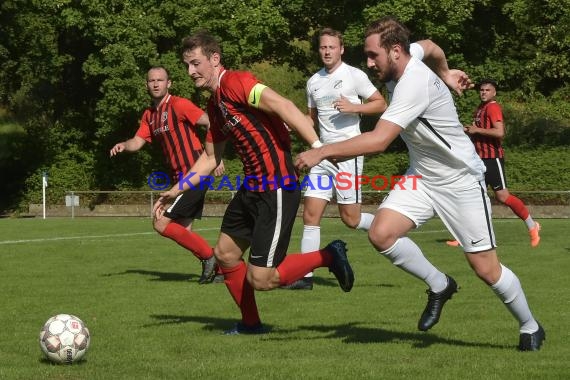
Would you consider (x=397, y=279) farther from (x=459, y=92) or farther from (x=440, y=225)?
(x=440, y=225)

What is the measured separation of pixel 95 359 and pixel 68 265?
7.50 metres

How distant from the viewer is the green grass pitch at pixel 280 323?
21.0 ft

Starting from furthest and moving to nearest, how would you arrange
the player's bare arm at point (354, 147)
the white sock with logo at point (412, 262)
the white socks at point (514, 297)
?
the white sock with logo at point (412, 262) < the white socks at point (514, 297) < the player's bare arm at point (354, 147)

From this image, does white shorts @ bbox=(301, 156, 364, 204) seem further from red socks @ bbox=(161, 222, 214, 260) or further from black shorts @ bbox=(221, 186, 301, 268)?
black shorts @ bbox=(221, 186, 301, 268)

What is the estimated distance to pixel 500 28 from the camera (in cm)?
4053

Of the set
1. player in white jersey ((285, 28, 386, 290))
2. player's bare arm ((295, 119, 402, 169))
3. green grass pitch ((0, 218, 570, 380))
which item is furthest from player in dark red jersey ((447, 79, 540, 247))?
player's bare arm ((295, 119, 402, 169))

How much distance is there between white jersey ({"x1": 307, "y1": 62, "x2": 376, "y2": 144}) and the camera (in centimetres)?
1118

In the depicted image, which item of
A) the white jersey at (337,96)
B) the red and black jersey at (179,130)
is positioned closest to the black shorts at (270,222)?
the white jersey at (337,96)

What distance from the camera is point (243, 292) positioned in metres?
8.00

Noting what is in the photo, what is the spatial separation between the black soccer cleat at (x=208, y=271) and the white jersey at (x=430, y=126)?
4.90 m

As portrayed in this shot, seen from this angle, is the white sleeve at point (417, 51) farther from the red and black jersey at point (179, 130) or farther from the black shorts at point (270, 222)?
→ the red and black jersey at point (179, 130)

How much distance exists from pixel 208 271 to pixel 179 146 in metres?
1.43

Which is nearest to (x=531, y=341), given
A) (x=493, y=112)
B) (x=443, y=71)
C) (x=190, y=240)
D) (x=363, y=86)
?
(x=443, y=71)

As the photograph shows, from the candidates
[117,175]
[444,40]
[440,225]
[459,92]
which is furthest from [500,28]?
[459,92]
